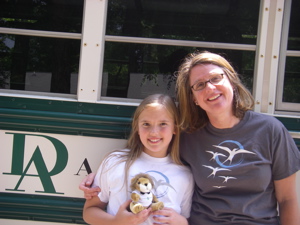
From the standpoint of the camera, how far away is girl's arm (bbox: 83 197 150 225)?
1.42 meters

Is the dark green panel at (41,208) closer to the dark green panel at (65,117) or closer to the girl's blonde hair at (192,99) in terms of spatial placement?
the dark green panel at (65,117)

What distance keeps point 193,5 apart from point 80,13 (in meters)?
0.63

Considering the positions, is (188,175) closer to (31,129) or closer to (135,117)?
(135,117)

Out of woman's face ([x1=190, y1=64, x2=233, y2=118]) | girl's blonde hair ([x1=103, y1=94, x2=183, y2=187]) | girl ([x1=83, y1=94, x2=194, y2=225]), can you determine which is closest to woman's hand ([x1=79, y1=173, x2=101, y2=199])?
girl ([x1=83, y1=94, x2=194, y2=225])

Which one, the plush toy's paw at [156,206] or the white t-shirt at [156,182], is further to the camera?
the white t-shirt at [156,182]

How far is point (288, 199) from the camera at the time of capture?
1.49 meters

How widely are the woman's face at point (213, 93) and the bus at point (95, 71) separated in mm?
334

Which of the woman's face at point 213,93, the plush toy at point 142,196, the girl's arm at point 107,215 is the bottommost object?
the girl's arm at point 107,215

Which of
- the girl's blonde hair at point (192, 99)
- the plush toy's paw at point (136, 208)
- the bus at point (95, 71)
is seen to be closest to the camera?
the plush toy's paw at point (136, 208)

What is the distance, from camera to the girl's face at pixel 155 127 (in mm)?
1533

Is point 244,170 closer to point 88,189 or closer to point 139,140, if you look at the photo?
point 139,140

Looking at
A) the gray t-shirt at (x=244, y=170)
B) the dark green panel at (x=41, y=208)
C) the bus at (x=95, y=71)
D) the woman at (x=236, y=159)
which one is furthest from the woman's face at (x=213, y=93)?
the dark green panel at (x=41, y=208)

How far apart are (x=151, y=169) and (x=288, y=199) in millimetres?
639

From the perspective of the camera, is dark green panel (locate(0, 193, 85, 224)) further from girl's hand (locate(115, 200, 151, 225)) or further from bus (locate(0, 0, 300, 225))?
girl's hand (locate(115, 200, 151, 225))
